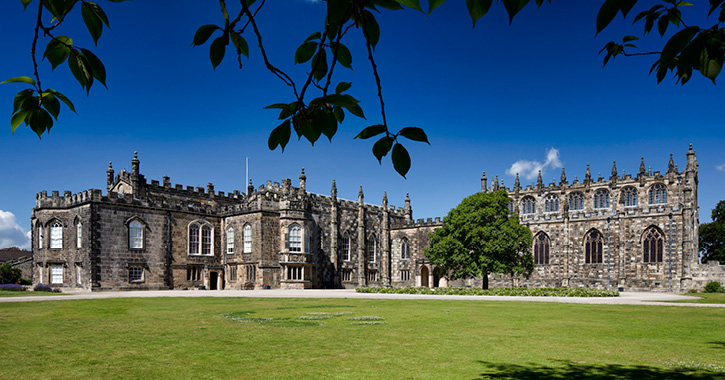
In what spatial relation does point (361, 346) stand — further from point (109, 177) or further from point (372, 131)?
point (109, 177)

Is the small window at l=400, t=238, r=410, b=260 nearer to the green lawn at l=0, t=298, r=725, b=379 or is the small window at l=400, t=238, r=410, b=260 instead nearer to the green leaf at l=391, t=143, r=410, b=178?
the green lawn at l=0, t=298, r=725, b=379

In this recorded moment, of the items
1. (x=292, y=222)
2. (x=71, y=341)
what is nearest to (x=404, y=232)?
(x=292, y=222)

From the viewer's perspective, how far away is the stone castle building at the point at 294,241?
42656mm

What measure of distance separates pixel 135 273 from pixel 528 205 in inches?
1963

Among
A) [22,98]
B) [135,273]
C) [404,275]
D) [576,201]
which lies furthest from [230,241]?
[22,98]

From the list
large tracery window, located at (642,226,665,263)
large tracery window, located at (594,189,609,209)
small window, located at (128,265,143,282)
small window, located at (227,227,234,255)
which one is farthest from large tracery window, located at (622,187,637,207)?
small window, located at (128,265,143,282)

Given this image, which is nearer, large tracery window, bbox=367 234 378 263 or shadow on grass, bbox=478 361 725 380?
shadow on grass, bbox=478 361 725 380

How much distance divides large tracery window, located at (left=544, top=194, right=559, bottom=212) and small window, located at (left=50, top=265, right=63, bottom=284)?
55.2 metres

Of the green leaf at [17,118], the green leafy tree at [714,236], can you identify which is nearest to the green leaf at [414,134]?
the green leaf at [17,118]

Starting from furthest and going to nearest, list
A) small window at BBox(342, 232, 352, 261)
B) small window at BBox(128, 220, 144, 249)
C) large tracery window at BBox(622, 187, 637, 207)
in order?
1. large tracery window at BBox(622, 187, 637, 207)
2. small window at BBox(342, 232, 352, 261)
3. small window at BBox(128, 220, 144, 249)

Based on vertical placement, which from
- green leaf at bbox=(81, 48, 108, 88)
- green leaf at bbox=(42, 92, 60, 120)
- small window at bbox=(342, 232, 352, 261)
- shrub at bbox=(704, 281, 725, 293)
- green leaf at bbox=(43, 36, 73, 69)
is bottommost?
shrub at bbox=(704, 281, 725, 293)

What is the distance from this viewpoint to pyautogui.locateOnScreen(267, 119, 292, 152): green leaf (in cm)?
270

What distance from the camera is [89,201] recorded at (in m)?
41.1

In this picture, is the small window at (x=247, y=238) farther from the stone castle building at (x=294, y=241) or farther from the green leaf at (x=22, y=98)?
the green leaf at (x=22, y=98)
